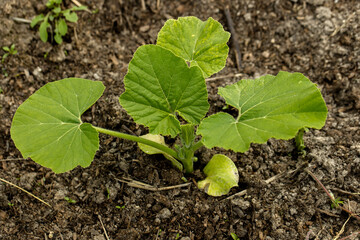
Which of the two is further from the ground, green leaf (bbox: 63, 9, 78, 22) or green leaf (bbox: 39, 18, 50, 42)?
green leaf (bbox: 63, 9, 78, 22)

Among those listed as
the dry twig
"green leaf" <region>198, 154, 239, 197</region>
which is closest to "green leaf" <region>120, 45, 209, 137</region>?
"green leaf" <region>198, 154, 239, 197</region>

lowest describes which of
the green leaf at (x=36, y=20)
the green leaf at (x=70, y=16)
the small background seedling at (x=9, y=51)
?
the small background seedling at (x=9, y=51)

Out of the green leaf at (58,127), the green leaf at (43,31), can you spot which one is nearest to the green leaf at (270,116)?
the green leaf at (58,127)

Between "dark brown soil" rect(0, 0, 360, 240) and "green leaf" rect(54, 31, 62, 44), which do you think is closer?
"dark brown soil" rect(0, 0, 360, 240)

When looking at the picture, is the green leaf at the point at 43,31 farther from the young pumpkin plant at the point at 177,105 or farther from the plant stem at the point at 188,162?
the plant stem at the point at 188,162

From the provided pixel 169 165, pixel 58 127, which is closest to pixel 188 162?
pixel 169 165

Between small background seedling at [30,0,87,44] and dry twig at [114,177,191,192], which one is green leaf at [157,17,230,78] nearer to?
dry twig at [114,177,191,192]

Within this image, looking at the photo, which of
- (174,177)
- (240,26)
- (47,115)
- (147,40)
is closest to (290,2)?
(240,26)

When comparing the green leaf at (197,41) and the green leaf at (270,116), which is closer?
the green leaf at (270,116)
